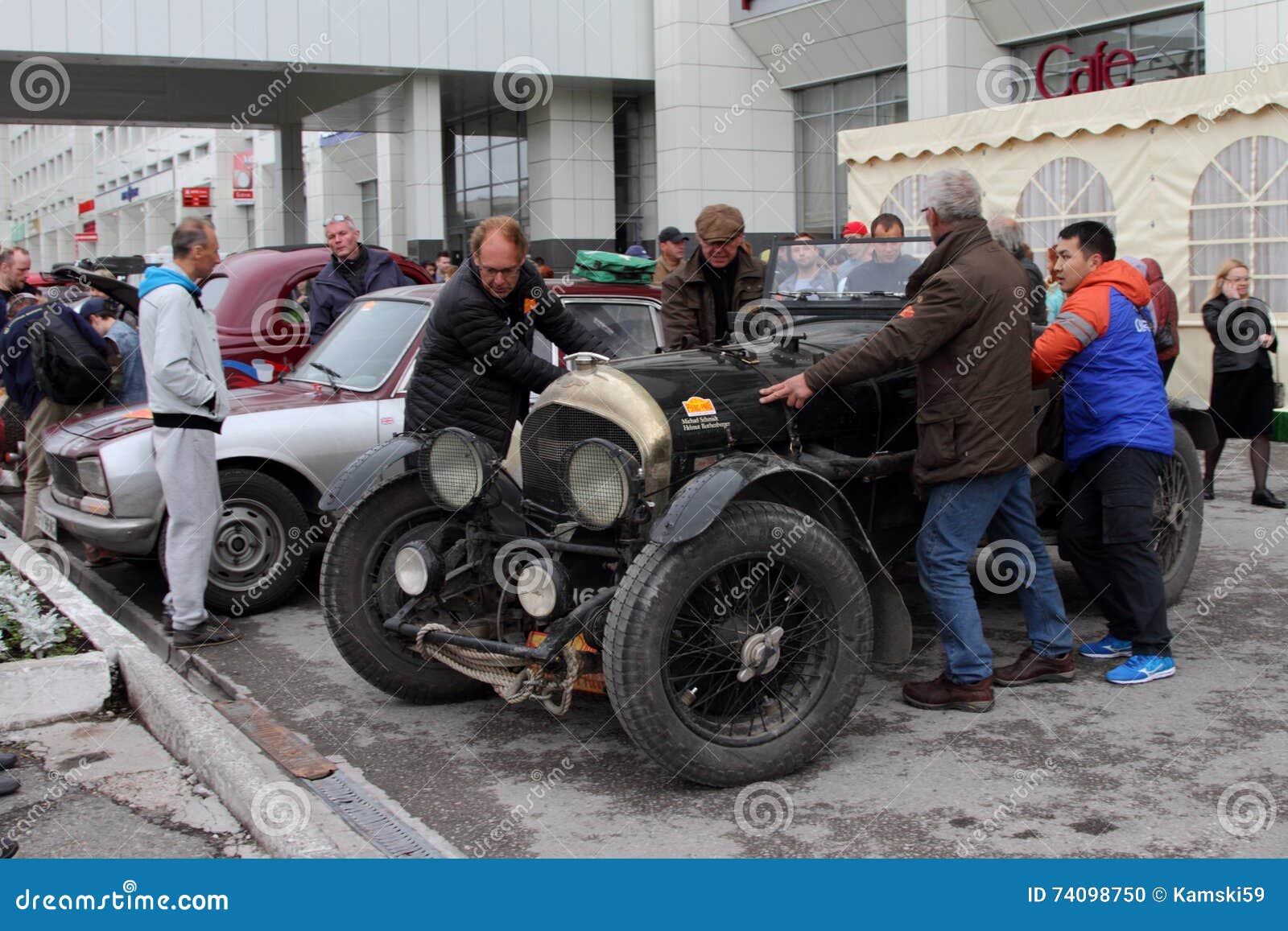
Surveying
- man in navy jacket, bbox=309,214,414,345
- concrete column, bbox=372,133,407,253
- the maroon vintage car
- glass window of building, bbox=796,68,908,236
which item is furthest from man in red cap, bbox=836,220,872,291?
concrete column, bbox=372,133,407,253

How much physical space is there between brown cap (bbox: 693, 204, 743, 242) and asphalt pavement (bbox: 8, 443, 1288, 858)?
2.16 m

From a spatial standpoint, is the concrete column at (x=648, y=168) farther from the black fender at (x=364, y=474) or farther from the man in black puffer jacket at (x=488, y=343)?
the black fender at (x=364, y=474)

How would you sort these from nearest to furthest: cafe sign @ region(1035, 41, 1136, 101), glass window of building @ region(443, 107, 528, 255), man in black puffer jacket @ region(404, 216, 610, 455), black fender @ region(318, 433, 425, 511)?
black fender @ region(318, 433, 425, 511) → man in black puffer jacket @ region(404, 216, 610, 455) → cafe sign @ region(1035, 41, 1136, 101) → glass window of building @ region(443, 107, 528, 255)

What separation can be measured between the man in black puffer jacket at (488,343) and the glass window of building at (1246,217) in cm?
823

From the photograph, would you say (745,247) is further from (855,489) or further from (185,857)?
(185,857)

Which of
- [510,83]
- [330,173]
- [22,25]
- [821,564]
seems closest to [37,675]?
[821,564]

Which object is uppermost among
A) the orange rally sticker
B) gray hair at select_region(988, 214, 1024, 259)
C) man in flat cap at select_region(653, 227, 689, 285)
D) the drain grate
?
man in flat cap at select_region(653, 227, 689, 285)

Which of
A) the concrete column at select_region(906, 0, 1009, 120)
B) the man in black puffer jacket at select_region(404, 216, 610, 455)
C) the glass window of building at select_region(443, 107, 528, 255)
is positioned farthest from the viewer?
the glass window of building at select_region(443, 107, 528, 255)

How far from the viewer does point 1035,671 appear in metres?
5.27

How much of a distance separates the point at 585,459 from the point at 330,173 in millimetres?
26009

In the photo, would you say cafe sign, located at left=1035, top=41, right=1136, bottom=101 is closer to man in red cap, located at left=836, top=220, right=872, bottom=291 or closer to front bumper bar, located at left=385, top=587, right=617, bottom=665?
man in red cap, located at left=836, top=220, right=872, bottom=291

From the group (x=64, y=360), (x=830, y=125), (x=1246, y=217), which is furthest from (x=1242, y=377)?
(x=830, y=125)

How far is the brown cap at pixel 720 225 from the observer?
6.12 metres

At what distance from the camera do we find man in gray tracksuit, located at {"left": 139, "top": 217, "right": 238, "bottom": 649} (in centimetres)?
590
